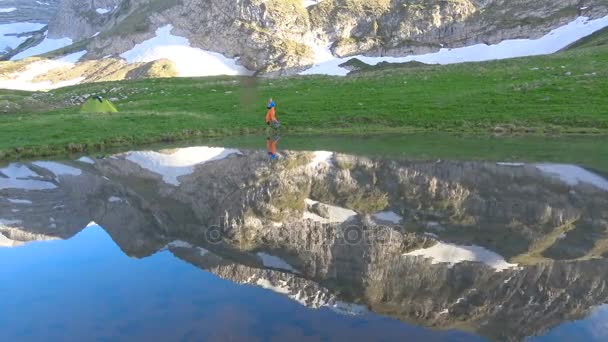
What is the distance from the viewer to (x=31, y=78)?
15812cm

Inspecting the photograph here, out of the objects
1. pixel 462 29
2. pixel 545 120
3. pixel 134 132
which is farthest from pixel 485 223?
pixel 462 29

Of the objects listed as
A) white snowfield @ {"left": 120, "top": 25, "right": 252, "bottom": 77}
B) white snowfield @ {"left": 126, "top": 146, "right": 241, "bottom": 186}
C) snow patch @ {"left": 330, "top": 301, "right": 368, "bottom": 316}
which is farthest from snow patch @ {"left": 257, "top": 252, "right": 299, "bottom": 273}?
white snowfield @ {"left": 120, "top": 25, "right": 252, "bottom": 77}

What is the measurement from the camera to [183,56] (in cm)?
15800

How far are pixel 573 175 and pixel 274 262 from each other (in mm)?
14592

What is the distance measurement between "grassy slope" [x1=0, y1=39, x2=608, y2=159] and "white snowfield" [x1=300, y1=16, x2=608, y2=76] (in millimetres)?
54565

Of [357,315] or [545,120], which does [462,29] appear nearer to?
[545,120]

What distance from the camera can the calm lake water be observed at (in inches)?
349

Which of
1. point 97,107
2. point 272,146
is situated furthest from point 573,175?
point 97,107

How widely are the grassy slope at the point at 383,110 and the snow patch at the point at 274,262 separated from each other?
27439mm

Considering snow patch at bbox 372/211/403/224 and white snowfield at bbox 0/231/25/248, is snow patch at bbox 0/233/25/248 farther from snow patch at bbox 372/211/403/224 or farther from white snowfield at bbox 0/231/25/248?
snow patch at bbox 372/211/403/224

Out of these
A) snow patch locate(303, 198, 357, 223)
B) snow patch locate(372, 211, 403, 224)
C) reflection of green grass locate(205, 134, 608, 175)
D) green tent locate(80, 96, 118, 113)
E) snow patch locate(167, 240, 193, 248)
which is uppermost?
green tent locate(80, 96, 118, 113)

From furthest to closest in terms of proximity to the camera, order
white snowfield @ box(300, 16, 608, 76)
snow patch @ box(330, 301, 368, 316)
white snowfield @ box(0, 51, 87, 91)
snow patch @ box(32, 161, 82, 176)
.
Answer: white snowfield @ box(0, 51, 87, 91), white snowfield @ box(300, 16, 608, 76), snow patch @ box(32, 161, 82, 176), snow patch @ box(330, 301, 368, 316)

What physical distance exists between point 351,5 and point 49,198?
163602 millimetres

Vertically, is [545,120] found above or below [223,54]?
below
